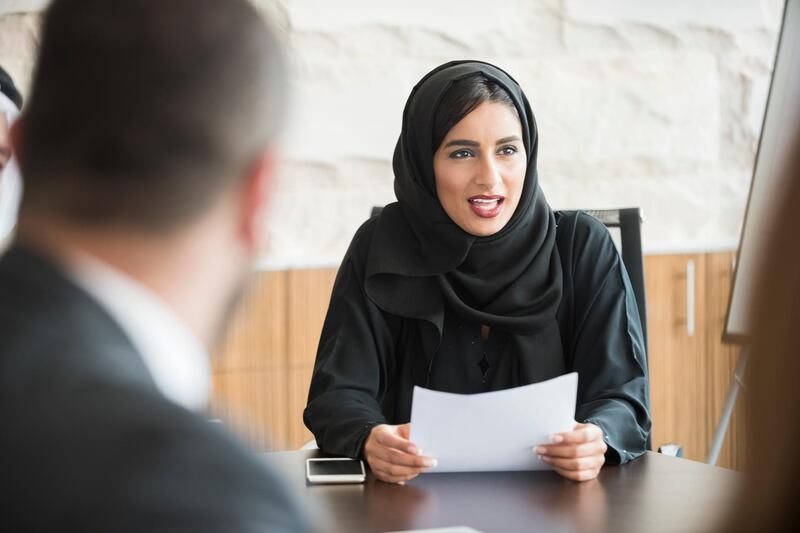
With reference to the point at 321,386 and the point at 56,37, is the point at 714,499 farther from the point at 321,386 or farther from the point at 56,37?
the point at 56,37

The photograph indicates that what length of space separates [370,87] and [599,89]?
Answer: 0.93 m

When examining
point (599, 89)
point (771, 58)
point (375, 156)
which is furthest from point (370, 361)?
Answer: point (771, 58)

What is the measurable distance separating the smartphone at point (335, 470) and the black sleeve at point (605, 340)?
1.43 feet

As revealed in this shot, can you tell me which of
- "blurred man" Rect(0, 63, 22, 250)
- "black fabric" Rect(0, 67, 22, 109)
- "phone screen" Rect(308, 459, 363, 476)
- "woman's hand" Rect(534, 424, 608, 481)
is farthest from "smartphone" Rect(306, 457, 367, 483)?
"black fabric" Rect(0, 67, 22, 109)

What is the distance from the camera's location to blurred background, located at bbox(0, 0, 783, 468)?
391 cm

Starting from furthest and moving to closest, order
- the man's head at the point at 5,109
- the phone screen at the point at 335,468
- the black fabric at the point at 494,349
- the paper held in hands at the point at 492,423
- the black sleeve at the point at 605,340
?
the man's head at the point at 5,109 < the black fabric at the point at 494,349 < the black sleeve at the point at 605,340 < the phone screen at the point at 335,468 < the paper held in hands at the point at 492,423

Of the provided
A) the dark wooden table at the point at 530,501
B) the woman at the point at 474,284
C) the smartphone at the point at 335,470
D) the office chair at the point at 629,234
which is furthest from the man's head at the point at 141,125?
the office chair at the point at 629,234

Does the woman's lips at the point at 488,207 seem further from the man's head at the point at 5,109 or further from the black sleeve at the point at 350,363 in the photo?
the man's head at the point at 5,109

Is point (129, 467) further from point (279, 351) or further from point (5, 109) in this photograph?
point (279, 351)

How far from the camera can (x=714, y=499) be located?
5.13 feet

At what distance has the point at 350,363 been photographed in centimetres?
215

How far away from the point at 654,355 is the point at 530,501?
259cm

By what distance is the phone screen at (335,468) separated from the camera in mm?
1752

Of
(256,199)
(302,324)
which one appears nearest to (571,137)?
(302,324)
